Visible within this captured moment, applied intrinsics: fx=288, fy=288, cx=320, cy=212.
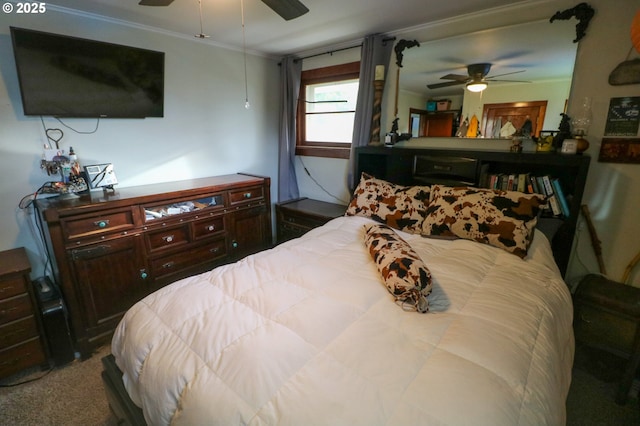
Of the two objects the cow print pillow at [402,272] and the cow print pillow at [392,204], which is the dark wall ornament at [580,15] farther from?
the cow print pillow at [402,272]

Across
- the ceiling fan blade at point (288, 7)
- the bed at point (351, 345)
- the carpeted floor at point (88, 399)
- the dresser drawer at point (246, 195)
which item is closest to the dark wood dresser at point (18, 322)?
the carpeted floor at point (88, 399)

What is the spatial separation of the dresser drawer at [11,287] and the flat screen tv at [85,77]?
1098mm

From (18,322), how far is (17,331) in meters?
0.06

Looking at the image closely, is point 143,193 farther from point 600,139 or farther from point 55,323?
point 600,139

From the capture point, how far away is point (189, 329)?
110 cm

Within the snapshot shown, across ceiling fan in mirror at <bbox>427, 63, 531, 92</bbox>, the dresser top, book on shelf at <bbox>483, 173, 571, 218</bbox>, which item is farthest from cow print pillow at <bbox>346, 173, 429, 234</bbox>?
the dresser top

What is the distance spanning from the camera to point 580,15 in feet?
6.09

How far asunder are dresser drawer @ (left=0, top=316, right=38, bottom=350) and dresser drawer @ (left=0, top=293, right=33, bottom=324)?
0.03 metres

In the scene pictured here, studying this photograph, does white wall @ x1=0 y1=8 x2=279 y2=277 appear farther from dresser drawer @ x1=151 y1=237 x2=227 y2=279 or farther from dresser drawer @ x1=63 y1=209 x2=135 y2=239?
dresser drawer @ x1=151 y1=237 x2=227 y2=279

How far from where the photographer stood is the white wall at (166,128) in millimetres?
1991

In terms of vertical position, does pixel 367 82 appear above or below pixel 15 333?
above

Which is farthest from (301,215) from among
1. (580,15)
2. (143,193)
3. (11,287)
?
(580,15)

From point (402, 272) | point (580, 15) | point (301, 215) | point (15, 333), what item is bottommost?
point (15, 333)

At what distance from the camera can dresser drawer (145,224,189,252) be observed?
2262 mm
